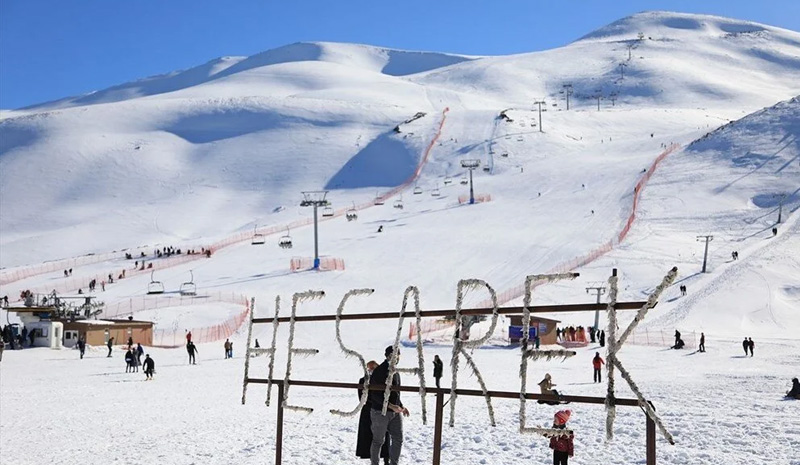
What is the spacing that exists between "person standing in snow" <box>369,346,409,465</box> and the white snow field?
3.56 metres

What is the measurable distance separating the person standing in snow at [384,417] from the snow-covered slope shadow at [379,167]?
82295 millimetres

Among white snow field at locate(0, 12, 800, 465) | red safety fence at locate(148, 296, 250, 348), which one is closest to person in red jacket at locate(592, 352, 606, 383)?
white snow field at locate(0, 12, 800, 465)

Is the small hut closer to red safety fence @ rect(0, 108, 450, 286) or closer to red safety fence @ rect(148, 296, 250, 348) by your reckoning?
red safety fence @ rect(148, 296, 250, 348)

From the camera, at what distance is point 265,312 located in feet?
142

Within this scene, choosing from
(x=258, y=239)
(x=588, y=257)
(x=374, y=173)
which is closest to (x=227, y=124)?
(x=374, y=173)

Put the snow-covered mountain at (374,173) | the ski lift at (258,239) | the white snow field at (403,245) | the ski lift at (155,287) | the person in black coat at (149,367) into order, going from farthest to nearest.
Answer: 1. the ski lift at (258,239)
2. the snow-covered mountain at (374,173)
3. the ski lift at (155,287)
4. the person in black coat at (149,367)
5. the white snow field at (403,245)

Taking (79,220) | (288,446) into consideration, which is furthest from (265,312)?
(79,220)

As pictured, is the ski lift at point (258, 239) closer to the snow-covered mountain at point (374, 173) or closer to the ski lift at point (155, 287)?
the snow-covered mountain at point (374, 173)

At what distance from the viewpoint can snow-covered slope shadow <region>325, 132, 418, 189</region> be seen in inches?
3716

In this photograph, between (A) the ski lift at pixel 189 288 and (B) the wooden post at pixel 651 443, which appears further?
(A) the ski lift at pixel 189 288

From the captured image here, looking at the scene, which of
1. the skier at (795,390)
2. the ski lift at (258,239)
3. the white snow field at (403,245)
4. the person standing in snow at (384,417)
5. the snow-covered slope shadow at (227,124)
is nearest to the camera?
the person standing in snow at (384,417)

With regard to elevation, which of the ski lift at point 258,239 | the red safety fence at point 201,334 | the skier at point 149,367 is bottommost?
the skier at point 149,367

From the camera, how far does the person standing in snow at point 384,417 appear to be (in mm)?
9477

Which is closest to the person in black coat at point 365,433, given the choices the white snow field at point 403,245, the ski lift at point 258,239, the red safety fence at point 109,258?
the white snow field at point 403,245
